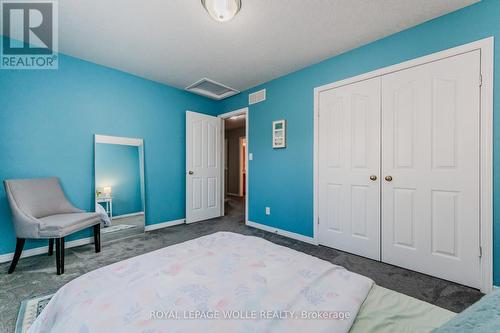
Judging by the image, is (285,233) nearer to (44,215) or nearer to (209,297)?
(209,297)

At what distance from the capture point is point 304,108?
300 centimetres

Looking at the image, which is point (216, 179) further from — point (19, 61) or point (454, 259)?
point (454, 259)

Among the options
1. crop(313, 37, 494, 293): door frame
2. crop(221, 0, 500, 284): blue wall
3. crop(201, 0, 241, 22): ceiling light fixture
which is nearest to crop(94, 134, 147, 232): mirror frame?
crop(221, 0, 500, 284): blue wall

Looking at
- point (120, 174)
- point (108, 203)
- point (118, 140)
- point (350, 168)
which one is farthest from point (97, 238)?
point (350, 168)

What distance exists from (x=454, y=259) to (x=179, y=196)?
12.3 ft

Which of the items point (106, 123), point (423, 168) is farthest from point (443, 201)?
point (106, 123)

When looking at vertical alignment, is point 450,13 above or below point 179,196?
above

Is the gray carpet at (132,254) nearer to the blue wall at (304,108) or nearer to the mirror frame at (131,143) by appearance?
the blue wall at (304,108)

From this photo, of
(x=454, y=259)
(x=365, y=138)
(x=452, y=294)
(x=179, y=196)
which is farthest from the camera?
(x=179, y=196)

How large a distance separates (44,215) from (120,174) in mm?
1021

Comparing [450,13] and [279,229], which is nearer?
[450,13]

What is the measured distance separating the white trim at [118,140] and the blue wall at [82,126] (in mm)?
70

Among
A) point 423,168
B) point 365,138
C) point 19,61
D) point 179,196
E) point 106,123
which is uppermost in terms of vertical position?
point 19,61

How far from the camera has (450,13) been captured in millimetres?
1924
